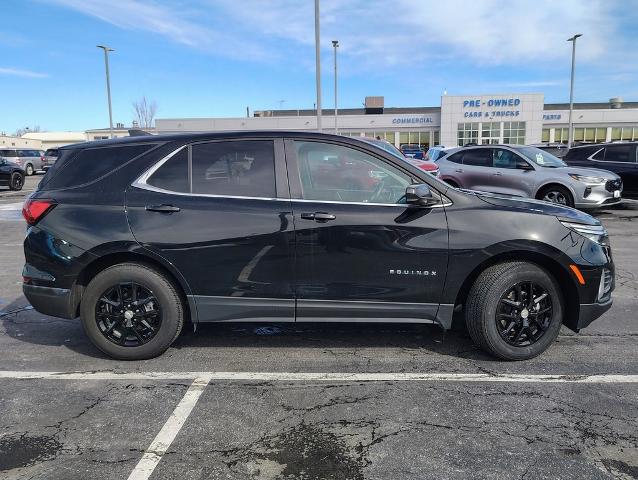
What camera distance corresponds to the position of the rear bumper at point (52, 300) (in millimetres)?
4070

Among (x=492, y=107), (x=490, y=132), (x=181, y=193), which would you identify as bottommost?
(x=181, y=193)

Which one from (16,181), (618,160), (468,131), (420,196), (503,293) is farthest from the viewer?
(468,131)

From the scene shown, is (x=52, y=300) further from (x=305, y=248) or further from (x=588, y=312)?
(x=588, y=312)

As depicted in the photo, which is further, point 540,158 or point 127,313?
point 540,158

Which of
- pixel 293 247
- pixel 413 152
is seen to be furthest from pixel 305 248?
pixel 413 152

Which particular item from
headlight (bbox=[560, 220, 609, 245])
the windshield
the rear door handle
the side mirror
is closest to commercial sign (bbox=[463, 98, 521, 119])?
the windshield

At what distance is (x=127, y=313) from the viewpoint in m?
4.09

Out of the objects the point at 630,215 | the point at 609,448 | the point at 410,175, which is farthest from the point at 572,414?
the point at 630,215

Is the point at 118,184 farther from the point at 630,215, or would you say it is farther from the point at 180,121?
the point at 180,121

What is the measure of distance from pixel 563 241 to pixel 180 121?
59525 millimetres

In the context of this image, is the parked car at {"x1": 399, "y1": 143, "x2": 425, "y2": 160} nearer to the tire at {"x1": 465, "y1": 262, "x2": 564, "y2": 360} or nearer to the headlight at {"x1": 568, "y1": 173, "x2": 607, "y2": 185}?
the headlight at {"x1": 568, "y1": 173, "x2": 607, "y2": 185}

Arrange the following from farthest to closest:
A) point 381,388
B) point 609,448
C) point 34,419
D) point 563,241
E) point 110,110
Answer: point 110,110 < point 563,241 < point 381,388 < point 34,419 < point 609,448

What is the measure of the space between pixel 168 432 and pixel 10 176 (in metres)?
22.5

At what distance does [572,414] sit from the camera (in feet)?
10.8
